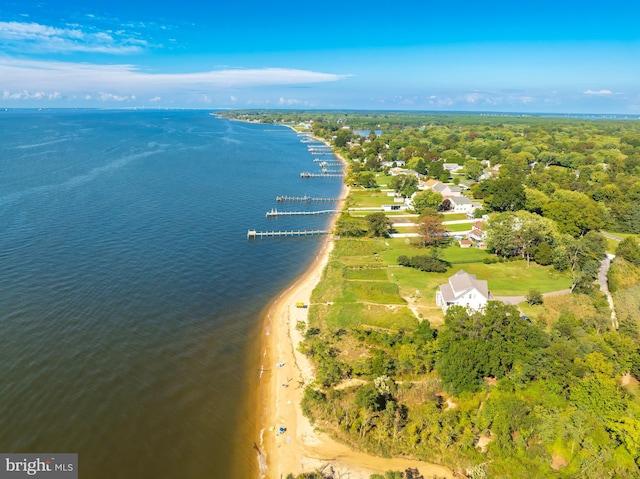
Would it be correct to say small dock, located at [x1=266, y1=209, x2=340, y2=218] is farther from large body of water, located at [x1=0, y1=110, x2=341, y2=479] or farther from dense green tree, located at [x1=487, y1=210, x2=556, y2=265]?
dense green tree, located at [x1=487, y1=210, x2=556, y2=265]

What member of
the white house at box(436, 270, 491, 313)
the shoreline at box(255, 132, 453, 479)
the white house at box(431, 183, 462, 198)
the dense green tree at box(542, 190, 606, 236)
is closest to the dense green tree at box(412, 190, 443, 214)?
the white house at box(431, 183, 462, 198)

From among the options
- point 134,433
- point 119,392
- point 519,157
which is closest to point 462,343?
point 134,433

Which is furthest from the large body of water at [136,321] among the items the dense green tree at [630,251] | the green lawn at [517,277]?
the dense green tree at [630,251]

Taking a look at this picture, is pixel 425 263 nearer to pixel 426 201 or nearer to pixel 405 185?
pixel 426 201

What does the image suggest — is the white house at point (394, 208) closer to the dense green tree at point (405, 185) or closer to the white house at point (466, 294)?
the dense green tree at point (405, 185)

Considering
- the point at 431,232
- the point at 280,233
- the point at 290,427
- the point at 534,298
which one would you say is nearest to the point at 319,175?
the point at 280,233
